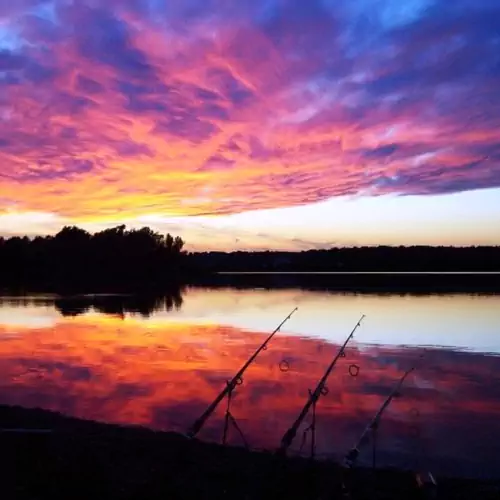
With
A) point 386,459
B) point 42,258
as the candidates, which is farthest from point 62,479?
point 42,258

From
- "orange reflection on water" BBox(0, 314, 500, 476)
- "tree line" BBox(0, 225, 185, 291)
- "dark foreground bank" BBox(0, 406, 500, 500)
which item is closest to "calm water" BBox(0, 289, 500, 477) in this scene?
"orange reflection on water" BBox(0, 314, 500, 476)

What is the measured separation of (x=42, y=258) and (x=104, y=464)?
12362 cm

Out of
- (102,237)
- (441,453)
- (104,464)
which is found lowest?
(441,453)

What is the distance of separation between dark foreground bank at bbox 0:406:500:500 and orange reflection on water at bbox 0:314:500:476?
108 inches

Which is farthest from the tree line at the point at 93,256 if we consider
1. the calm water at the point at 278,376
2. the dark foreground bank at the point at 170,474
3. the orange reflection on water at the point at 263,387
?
the dark foreground bank at the point at 170,474

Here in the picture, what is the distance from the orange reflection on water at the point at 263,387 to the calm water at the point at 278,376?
0.04m

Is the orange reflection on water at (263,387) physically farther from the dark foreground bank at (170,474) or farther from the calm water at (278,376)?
the dark foreground bank at (170,474)

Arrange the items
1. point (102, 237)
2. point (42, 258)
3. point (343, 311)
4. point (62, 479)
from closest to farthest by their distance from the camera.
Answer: point (62, 479) → point (343, 311) → point (42, 258) → point (102, 237)

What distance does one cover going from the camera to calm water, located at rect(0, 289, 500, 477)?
13211mm

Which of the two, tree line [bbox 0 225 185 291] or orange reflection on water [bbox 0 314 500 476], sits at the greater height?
tree line [bbox 0 225 185 291]

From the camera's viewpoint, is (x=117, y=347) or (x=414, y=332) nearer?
(x=117, y=347)

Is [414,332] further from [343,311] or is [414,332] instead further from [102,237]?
[102,237]

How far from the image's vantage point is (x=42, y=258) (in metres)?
127

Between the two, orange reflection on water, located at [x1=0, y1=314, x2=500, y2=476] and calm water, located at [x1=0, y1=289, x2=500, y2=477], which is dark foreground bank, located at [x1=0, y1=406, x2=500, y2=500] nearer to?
calm water, located at [x1=0, y1=289, x2=500, y2=477]
